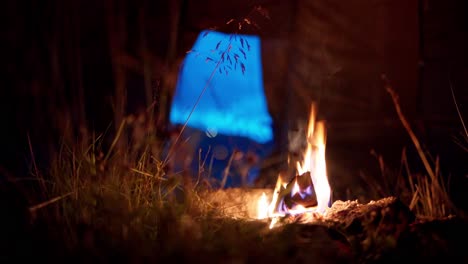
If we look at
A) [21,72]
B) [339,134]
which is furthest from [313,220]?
[21,72]

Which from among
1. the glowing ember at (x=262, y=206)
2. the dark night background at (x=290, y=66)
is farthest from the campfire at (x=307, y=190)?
the dark night background at (x=290, y=66)

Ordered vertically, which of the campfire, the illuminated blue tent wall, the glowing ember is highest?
the illuminated blue tent wall

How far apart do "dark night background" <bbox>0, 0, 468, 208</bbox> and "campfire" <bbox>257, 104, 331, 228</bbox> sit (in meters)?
1.18

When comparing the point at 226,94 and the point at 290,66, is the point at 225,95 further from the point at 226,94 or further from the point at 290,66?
the point at 290,66

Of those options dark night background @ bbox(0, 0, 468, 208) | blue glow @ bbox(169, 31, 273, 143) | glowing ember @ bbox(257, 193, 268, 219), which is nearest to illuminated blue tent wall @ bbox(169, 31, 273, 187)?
blue glow @ bbox(169, 31, 273, 143)

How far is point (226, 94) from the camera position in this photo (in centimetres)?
528

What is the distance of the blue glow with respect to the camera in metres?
5.04

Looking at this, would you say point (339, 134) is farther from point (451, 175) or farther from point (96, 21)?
point (96, 21)

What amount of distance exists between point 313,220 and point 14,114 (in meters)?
3.05

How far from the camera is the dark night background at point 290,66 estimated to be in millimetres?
4469

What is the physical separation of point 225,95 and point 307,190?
6.67ft

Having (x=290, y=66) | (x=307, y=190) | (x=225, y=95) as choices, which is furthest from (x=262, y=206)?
(x=290, y=66)

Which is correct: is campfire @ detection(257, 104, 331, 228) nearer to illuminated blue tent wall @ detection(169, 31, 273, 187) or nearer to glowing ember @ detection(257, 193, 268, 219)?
glowing ember @ detection(257, 193, 268, 219)

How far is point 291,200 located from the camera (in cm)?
355
